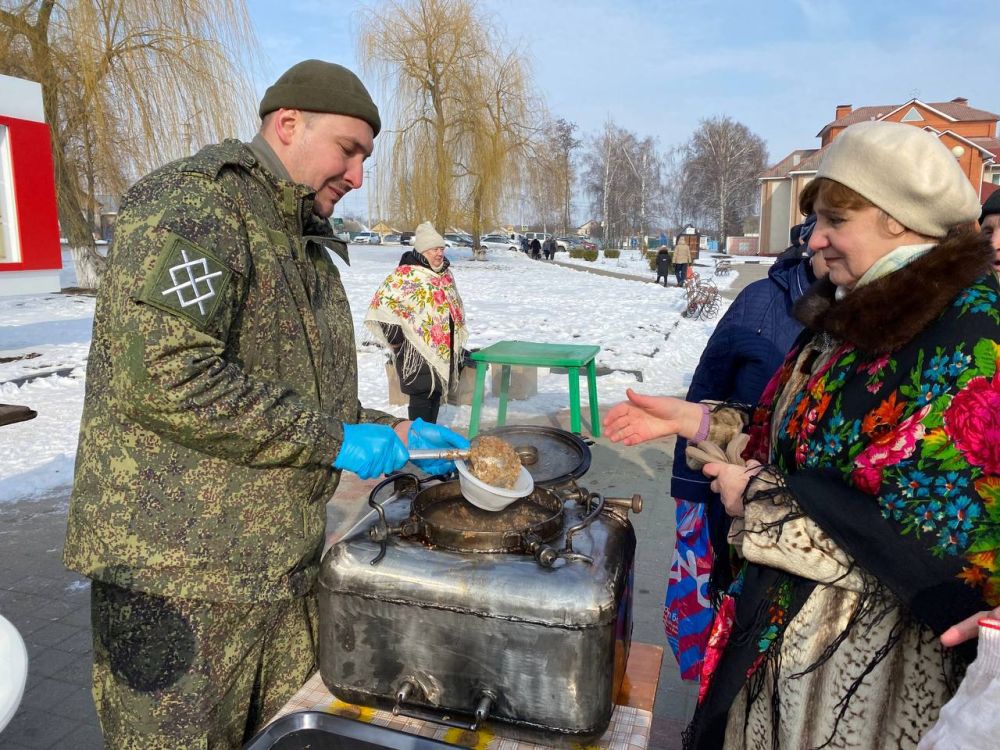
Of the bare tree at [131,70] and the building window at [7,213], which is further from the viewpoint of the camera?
the bare tree at [131,70]

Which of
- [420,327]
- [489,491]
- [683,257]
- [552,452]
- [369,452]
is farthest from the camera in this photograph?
[683,257]

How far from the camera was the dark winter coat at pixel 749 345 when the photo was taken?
264 cm

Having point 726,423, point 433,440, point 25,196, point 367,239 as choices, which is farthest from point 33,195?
point 367,239

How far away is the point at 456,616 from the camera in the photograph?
1.36 metres

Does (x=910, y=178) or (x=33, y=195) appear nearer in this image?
(x=910, y=178)

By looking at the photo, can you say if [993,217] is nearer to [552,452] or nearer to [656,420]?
[656,420]

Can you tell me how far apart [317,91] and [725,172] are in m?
51.4

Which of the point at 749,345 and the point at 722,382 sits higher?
the point at 749,345

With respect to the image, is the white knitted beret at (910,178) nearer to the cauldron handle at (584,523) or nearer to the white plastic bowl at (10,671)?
the cauldron handle at (584,523)

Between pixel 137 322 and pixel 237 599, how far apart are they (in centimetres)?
65

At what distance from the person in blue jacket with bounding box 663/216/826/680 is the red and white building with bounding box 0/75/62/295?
511 centimetres

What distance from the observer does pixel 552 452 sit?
A: 80.7 inches

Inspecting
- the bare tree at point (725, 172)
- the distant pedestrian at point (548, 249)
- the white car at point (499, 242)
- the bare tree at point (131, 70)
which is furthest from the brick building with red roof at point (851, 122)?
the bare tree at point (131, 70)

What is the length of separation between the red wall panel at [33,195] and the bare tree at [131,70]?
6.48 metres
